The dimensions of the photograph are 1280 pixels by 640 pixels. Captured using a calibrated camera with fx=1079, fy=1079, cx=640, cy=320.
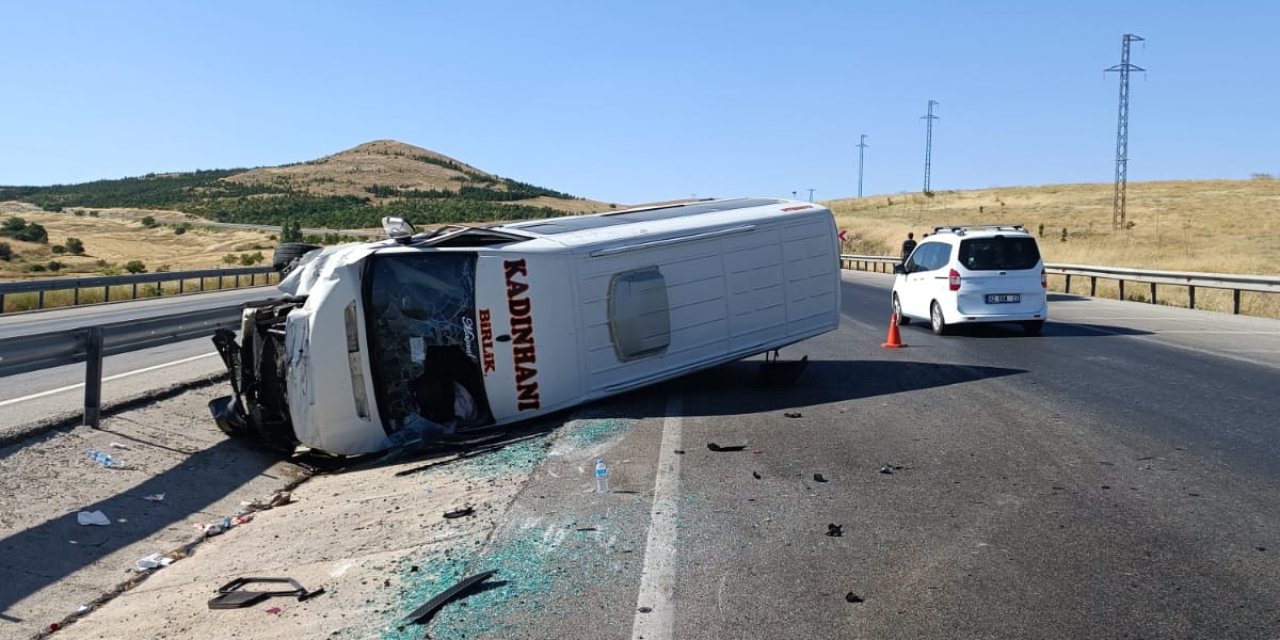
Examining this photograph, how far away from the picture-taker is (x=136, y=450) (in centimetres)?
879

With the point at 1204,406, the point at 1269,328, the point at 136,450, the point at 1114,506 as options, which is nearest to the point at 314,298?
the point at 136,450

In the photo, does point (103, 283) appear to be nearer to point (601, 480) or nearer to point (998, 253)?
point (998, 253)

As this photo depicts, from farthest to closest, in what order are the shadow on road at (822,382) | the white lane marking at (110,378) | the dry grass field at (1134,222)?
the dry grass field at (1134,222)
the white lane marking at (110,378)
the shadow on road at (822,382)

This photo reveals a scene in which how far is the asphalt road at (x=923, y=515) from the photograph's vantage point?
4.73 metres

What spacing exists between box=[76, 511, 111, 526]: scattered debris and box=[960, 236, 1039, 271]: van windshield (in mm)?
13414

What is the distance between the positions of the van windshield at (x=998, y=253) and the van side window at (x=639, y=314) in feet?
27.6

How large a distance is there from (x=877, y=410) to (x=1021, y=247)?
28.1 ft

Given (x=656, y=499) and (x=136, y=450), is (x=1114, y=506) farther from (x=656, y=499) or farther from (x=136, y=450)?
(x=136, y=450)

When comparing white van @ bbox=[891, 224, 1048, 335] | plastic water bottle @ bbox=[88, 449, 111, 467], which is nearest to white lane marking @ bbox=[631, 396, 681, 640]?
plastic water bottle @ bbox=[88, 449, 111, 467]

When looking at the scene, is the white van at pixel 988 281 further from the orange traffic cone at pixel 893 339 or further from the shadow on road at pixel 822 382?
the shadow on road at pixel 822 382

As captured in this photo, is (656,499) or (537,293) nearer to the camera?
(656,499)

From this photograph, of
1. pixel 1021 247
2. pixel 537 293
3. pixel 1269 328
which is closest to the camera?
pixel 537 293

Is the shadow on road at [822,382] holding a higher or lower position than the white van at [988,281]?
lower

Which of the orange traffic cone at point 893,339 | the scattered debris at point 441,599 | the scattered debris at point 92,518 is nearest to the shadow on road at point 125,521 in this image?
the scattered debris at point 92,518
